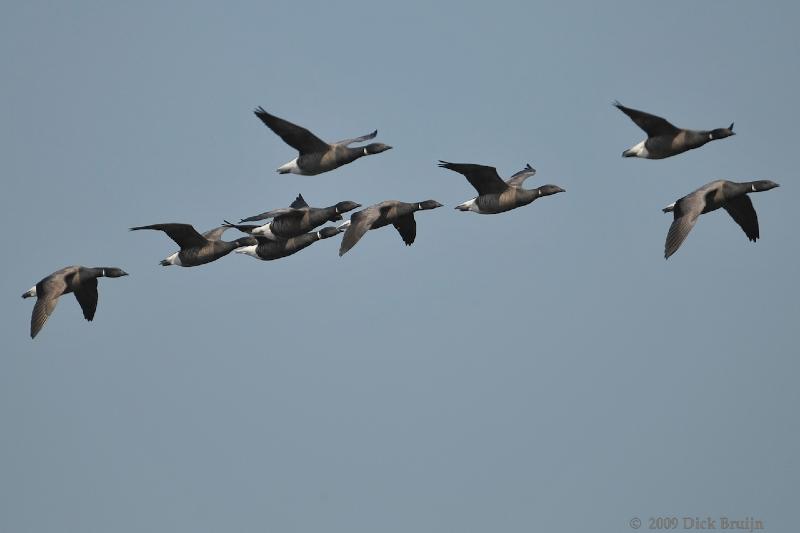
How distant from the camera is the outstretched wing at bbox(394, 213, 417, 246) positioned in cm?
4397

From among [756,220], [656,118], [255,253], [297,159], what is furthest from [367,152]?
[756,220]

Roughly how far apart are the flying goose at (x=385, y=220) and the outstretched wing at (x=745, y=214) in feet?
24.9

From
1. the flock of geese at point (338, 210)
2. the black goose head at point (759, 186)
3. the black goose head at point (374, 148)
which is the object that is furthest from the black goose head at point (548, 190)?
the black goose head at point (759, 186)

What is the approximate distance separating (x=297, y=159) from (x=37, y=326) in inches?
308

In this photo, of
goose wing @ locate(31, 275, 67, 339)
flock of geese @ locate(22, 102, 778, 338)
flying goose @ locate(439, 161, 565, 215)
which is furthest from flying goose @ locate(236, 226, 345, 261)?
goose wing @ locate(31, 275, 67, 339)

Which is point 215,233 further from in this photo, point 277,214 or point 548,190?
point 548,190

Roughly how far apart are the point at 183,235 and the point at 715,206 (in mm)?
13610

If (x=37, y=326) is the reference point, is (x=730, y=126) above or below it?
above

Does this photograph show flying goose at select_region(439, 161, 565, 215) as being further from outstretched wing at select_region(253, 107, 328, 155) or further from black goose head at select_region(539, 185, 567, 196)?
outstretched wing at select_region(253, 107, 328, 155)

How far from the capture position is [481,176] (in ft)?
137

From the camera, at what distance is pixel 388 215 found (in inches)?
1678

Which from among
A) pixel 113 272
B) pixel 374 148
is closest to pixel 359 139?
pixel 374 148

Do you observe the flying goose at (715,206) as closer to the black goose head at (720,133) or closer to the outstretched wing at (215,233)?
the black goose head at (720,133)

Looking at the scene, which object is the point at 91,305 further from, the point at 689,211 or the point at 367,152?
the point at 689,211
